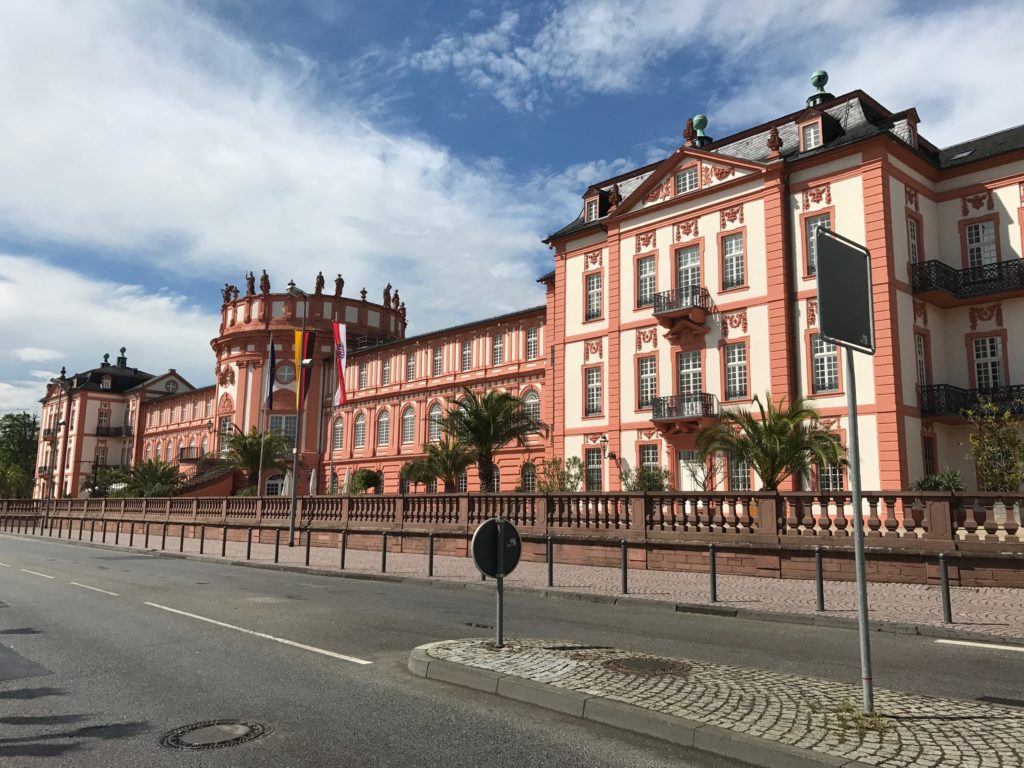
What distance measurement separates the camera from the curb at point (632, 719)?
4.66 meters

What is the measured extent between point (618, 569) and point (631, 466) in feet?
50.1

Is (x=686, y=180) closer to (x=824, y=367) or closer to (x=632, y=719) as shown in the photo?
(x=824, y=367)

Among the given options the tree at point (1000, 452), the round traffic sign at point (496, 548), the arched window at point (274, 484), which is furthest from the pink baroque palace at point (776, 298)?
the arched window at point (274, 484)

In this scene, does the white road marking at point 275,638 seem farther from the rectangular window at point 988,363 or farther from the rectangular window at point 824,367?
the rectangular window at point 988,363

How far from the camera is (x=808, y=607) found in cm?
1193

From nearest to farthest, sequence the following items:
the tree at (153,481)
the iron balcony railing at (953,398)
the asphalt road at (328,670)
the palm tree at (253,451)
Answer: the asphalt road at (328,670) → the iron balcony railing at (953,398) → the palm tree at (253,451) → the tree at (153,481)

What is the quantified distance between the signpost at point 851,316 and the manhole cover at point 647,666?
6.12 feet

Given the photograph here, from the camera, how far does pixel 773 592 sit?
14008 mm

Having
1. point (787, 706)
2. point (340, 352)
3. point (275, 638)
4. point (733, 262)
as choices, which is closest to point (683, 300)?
point (733, 262)

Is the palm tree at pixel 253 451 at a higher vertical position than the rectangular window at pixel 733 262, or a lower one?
lower

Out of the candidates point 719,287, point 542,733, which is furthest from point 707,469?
point 542,733

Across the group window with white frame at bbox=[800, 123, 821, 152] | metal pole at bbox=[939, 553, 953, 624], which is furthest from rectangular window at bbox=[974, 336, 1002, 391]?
metal pole at bbox=[939, 553, 953, 624]

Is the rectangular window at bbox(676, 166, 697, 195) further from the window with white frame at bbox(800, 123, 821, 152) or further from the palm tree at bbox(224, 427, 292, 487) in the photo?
the palm tree at bbox(224, 427, 292, 487)

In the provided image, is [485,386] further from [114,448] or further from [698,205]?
[114,448]
